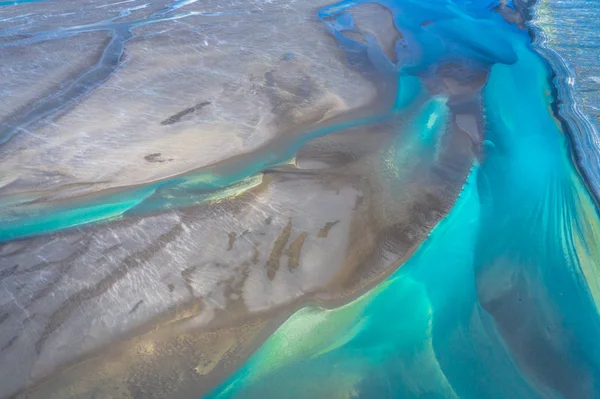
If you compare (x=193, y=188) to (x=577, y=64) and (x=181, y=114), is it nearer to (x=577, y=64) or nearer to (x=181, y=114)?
(x=181, y=114)

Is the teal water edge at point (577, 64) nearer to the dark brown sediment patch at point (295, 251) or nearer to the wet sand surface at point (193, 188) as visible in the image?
the wet sand surface at point (193, 188)

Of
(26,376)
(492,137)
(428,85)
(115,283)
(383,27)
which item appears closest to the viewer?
(26,376)

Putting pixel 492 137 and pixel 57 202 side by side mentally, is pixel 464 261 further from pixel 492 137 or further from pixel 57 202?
pixel 57 202

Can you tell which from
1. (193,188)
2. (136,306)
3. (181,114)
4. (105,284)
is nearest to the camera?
(136,306)

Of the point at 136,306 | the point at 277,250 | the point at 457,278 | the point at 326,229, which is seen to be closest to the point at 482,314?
the point at 457,278

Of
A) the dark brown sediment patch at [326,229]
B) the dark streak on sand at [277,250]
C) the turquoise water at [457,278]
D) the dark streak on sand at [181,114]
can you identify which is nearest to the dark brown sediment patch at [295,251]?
the dark streak on sand at [277,250]

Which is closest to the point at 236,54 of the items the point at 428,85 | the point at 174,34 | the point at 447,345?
the point at 174,34

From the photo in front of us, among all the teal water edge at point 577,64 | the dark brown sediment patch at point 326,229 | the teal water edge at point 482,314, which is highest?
the teal water edge at point 577,64

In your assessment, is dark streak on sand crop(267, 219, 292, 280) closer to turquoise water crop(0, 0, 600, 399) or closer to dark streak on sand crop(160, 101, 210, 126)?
turquoise water crop(0, 0, 600, 399)

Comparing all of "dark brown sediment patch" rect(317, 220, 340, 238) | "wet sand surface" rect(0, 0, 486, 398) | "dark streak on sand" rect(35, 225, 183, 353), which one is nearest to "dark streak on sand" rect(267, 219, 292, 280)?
"wet sand surface" rect(0, 0, 486, 398)
